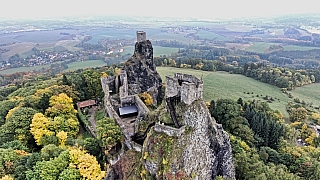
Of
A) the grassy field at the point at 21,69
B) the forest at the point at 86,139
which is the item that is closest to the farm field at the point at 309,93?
the forest at the point at 86,139

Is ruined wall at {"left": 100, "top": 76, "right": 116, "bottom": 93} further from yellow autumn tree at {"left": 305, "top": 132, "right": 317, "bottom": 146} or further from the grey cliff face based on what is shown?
yellow autumn tree at {"left": 305, "top": 132, "right": 317, "bottom": 146}

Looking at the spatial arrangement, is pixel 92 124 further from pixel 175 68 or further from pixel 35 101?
pixel 175 68

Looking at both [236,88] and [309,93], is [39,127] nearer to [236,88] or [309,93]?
[236,88]

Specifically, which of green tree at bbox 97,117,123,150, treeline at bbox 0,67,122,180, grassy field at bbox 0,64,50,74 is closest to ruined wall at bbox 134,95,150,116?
treeline at bbox 0,67,122,180

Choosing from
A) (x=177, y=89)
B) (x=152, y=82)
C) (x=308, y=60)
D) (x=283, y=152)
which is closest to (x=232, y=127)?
(x=283, y=152)

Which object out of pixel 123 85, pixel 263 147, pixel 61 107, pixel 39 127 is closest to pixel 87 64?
pixel 123 85
